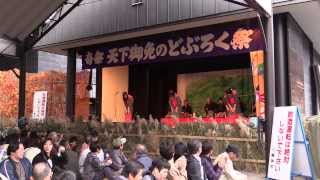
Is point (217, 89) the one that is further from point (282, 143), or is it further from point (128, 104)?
point (282, 143)

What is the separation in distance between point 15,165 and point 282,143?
3.33 meters

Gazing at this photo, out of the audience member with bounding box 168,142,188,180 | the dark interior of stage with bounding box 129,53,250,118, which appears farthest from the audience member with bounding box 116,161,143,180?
the dark interior of stage with bounding box 129,53,250,118

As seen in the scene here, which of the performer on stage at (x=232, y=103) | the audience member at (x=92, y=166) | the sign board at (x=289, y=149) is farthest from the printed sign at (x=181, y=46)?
the audience member at (x=92, y=166)

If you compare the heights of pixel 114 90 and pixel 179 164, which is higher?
pixel 114 90

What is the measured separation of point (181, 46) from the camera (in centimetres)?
1091

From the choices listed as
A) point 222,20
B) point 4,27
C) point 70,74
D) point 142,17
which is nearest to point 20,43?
point 4,27

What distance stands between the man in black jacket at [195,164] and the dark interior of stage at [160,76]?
8.42 metres

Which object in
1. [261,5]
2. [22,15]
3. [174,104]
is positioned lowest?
[174,104]

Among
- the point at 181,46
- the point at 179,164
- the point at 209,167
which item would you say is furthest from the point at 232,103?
the point at 179,164

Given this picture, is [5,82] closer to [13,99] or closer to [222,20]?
[13,99]

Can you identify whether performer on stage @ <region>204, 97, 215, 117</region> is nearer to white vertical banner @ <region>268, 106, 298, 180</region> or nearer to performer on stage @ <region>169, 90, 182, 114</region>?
performer on stage @ <region>169, 90, 182, 114</region>

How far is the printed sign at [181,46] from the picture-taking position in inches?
382

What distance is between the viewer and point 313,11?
30.6ft

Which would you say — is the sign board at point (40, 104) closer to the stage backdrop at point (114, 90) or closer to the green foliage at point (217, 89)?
the stage backdrop at point (114, 90)
